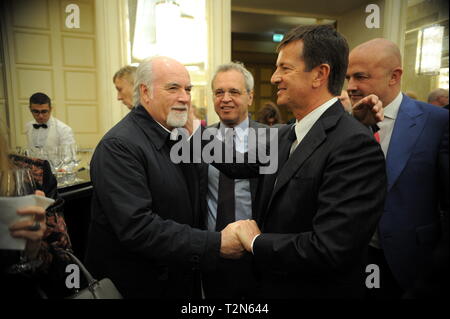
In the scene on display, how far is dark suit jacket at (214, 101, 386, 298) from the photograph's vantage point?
39.4 inches

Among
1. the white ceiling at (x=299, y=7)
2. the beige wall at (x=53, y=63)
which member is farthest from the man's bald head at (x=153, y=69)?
the beige wall at (x=53, y=63)

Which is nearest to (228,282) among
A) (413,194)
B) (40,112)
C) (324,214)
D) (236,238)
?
(236,238)

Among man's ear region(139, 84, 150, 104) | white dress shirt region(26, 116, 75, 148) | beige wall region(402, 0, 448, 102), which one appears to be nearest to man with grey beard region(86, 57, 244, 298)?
man's ear region(139, 84, 150, 104)

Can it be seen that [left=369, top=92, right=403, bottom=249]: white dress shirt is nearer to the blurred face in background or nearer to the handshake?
the handshake

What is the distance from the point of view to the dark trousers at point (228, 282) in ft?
5.76

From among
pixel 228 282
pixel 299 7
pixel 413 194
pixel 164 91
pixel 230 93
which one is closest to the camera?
pixel 413 194

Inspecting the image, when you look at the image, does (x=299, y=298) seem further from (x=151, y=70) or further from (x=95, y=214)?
(x=151, y=70)

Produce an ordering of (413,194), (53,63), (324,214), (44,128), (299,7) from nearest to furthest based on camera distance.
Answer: (324,214)
(413,194)
(44,128)
(299,7)
(53,63)

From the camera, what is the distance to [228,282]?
177 cm

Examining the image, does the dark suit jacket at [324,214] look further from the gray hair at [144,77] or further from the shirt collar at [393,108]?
the gray hair at [144,77]

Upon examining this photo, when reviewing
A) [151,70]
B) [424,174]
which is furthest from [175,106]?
[424,174]

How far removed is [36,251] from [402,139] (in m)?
1.50

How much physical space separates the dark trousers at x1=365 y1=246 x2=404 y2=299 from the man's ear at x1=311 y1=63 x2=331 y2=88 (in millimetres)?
812

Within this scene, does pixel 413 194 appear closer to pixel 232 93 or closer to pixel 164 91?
pixel 164 91
